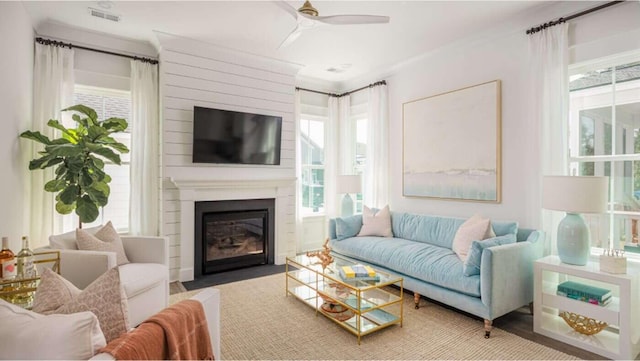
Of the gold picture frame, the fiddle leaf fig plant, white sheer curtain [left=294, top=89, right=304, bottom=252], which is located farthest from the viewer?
white sheer curtain [left=294, top=89, right=304, bottom=252]

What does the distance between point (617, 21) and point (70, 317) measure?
4.11 m

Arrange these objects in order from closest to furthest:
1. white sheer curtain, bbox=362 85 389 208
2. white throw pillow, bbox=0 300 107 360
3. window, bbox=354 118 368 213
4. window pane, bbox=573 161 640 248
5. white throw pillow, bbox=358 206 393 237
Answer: white throw pillow, bbox=0 300 107 360
window pane, bbox=573 161 640 248
white throw pillow, bbox=358 206 393 237
white sheer curtain, bbox=362 85 389 208
window, bbox=354 118 368 213

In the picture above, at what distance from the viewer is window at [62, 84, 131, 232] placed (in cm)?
391

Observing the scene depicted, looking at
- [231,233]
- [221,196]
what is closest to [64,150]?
[221,196]

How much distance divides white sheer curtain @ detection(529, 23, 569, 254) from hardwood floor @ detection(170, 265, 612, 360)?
690 mm

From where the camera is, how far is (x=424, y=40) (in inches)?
154

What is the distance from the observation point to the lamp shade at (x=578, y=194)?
95.5 inches

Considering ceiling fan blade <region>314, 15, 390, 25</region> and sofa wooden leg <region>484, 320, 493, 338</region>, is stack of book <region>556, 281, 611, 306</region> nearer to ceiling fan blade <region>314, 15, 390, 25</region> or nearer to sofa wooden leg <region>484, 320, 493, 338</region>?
sofa wooden leg <region>484, 320, 493, 338</region>

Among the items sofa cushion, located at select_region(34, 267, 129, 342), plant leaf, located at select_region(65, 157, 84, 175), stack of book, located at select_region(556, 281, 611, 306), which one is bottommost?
stack of book, located at select_region(556, 281, 611, 306)

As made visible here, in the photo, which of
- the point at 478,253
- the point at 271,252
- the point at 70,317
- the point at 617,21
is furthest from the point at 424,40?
the point at 70,317

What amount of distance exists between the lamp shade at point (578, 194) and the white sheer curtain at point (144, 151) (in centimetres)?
412

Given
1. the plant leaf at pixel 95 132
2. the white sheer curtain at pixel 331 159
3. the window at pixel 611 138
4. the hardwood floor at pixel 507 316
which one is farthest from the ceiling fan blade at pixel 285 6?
the white sheer curtain at pixel 331 159

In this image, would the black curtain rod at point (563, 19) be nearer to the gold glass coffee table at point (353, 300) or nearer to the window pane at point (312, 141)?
the gold glass coffee table at point (353, 300)

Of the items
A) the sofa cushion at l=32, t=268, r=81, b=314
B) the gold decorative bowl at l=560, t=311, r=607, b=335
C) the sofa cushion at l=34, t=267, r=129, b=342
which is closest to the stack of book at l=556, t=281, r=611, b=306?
the gold decorative bowl at l=560, t=311, r=607, b=335
